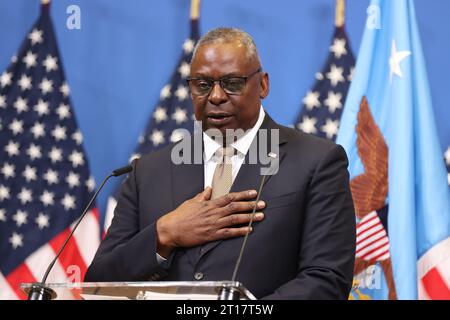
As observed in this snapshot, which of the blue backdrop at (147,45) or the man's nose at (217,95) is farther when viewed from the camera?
the blue backdrop at (147,45)

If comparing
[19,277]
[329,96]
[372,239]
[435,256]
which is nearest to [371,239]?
[372,239]

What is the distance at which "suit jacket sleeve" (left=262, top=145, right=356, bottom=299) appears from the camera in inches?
85.7

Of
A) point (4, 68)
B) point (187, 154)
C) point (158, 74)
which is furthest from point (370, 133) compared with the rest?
point (4, 68)

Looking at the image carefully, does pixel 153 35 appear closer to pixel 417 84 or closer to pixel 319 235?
pixel 417 84

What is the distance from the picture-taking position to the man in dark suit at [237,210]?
2305 mm

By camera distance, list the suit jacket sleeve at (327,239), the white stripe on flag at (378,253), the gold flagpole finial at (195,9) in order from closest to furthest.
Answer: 1. the suit jacket sleeve at (327,239)
2. the white stripe on flag at (378,253)
3. the gold flagpole finial at (195,9)

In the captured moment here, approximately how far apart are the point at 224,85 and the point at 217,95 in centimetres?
4

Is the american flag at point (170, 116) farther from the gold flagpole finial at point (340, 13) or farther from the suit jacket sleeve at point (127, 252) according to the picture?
the suit jacket sleeve at point (127, 252)

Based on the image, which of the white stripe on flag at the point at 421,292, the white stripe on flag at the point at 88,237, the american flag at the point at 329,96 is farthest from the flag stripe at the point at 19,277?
the white stripe on flag at the point at 421,292

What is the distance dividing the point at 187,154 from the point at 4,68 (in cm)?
230

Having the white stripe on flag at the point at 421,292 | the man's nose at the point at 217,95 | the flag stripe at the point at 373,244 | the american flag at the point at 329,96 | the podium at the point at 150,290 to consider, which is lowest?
the white stripe on flag at the point at 421,292

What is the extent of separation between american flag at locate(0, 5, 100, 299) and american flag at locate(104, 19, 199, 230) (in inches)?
16.0

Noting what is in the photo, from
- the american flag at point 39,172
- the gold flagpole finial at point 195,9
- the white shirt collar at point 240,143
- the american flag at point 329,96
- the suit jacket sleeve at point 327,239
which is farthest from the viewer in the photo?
the gold flagpole finial at point 195,9

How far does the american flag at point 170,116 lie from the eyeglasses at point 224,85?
74.5 inches
